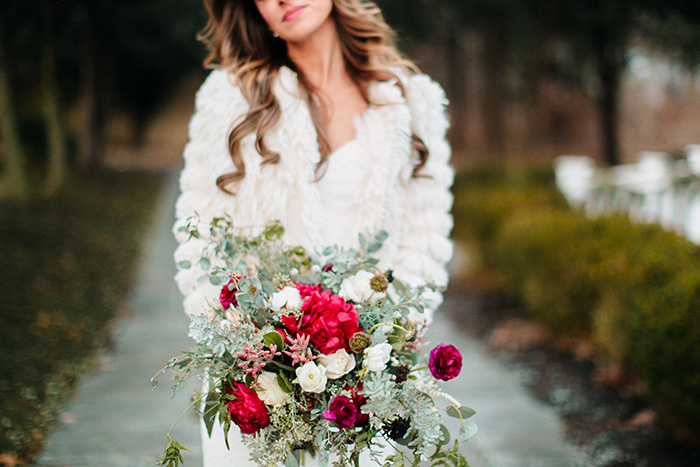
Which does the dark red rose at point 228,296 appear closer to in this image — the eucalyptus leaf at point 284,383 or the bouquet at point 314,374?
the bouquet at point 314,374

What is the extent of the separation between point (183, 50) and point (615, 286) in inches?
934

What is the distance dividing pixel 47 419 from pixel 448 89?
24254mm

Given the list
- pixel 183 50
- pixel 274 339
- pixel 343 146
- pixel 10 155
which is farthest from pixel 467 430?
pixel 183 50

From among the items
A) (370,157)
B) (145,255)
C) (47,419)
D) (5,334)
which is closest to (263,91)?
(370,157)

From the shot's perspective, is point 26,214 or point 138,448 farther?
point 26,214

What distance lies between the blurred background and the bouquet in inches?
86.5

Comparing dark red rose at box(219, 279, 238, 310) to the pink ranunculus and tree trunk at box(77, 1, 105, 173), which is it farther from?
tree trunk at box(77, 1, 105, 173)

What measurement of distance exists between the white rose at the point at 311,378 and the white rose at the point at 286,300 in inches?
6.5

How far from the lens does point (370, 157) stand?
7.09 ft

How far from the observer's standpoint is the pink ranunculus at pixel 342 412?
1423 millimetres

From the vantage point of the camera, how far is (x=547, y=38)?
1720cm

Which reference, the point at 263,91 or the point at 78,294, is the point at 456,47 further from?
the point at 263,91

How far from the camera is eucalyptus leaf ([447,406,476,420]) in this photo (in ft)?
5.18

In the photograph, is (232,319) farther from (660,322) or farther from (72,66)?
(72,66)
